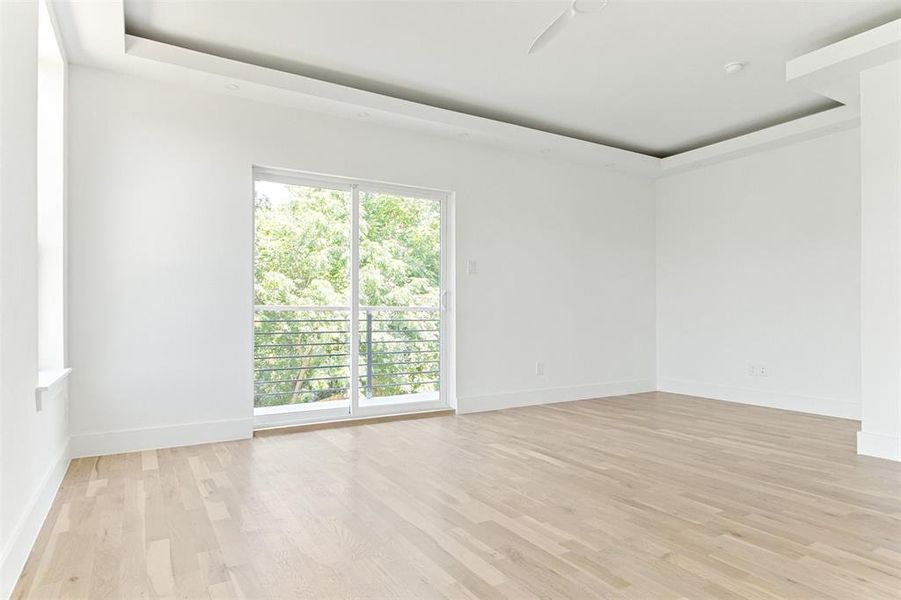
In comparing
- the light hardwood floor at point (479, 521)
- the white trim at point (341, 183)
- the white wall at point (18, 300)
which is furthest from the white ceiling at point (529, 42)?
the light hardwood floor at point (479, 521)

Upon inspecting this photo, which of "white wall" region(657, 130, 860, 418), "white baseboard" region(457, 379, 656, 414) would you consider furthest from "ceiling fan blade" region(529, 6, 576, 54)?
"white wall" region(657, 130, 860, 418)

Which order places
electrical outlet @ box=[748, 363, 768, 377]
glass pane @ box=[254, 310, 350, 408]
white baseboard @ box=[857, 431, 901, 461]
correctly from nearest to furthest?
white baseboard @ box=[857, 431, 901, 461] → glass pane @ box=[254, 310, 350, 408] → electrical outlet @ box=[748, 363, 768, 377]

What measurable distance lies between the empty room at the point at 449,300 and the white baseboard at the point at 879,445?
0.01 meters

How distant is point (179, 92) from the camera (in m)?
3.83

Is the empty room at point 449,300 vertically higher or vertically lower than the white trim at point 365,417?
higher

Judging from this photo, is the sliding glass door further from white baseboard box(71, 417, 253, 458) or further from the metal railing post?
white baseboard box(71, 417, 253, 458)

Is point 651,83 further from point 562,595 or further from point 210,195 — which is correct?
point 562,595

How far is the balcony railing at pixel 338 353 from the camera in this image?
423 centimetres

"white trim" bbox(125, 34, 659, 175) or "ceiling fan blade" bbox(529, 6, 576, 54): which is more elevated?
"white trim" bbox(125, 34, 659, 175)

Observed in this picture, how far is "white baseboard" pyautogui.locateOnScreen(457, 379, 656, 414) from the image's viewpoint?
5.07 meters

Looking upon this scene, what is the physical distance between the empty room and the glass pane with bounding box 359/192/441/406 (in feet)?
0.09

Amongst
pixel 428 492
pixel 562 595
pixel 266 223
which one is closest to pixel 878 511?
pixel 562 595

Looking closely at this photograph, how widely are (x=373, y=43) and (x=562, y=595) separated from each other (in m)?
Result: 3.37

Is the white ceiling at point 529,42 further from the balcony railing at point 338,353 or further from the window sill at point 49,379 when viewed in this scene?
the window sill at point 49,379
